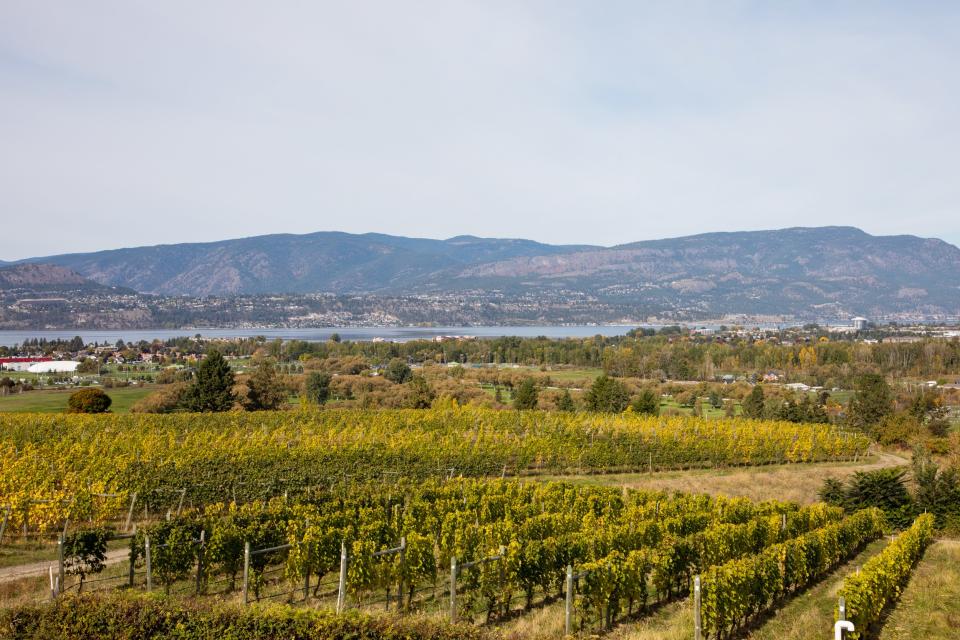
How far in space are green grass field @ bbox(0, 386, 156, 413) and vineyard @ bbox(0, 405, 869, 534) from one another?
60.2 ft

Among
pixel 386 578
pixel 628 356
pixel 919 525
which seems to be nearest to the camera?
pixel 386 578

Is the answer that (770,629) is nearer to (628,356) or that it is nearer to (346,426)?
(346,426)

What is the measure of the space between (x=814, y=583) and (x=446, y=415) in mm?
31838

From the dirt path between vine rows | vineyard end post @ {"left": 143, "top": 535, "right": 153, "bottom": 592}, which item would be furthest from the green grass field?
vineyard end post @ {"left": 143, "top": 535, "right": 153, "bottom": 592}

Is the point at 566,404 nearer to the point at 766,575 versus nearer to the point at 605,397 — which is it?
the point at 605,397

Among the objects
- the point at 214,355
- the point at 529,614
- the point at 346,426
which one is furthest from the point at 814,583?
the point at 214,355

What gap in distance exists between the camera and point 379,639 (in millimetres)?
10234

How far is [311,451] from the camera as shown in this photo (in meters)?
30.9

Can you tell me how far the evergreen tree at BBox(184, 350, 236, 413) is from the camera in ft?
168

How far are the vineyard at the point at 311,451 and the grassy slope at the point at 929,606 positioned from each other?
17.8 meters

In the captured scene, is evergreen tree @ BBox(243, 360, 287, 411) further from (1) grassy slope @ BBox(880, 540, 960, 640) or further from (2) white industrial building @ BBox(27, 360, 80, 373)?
(2) white industrial building @ BBox(27, 360, 80, 373)

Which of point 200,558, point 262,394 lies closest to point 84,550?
point 200,558

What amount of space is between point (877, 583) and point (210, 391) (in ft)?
157

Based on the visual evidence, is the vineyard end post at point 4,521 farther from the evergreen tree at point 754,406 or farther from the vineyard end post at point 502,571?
the evergreen tree at point 754,406
